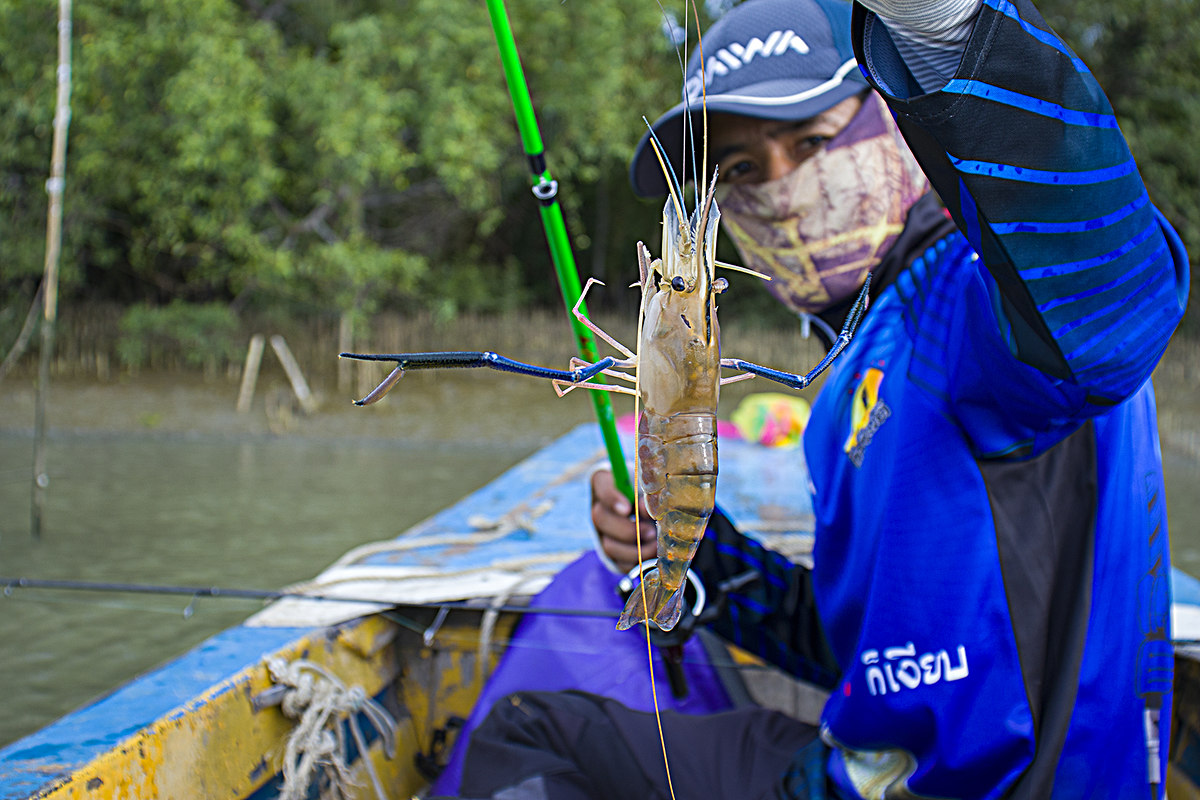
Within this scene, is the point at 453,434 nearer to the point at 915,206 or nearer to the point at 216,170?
the point at 216,170

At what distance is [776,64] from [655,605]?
50.2 inches

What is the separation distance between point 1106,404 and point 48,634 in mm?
6170

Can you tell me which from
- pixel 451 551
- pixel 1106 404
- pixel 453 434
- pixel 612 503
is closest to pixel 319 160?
pixel 453 434

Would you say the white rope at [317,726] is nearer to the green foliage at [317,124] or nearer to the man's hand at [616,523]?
the man's hand at [616,523]

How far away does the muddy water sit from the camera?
18.6 feet

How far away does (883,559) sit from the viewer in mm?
1652

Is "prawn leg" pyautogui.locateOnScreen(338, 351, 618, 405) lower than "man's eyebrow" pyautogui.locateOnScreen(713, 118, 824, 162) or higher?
lower

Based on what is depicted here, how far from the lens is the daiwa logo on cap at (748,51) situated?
194 cm

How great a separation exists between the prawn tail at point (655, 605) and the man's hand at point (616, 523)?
3.53 feet

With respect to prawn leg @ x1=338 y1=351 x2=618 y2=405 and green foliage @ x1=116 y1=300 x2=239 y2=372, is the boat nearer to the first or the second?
prawn leg @ x1=338 y1=351 x2=618 y2=405

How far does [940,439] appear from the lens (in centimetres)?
158

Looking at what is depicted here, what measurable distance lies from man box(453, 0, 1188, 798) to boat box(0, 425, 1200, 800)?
50 centimetres

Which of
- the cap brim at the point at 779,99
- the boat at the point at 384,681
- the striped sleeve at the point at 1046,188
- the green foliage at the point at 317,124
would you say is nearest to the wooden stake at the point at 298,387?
the green foliage at the point at 317,124

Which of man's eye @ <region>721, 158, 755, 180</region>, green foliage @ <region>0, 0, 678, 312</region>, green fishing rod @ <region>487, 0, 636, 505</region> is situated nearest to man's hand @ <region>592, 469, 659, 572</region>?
green fishing rod @ <region>487, 0, 636, 505</region>
